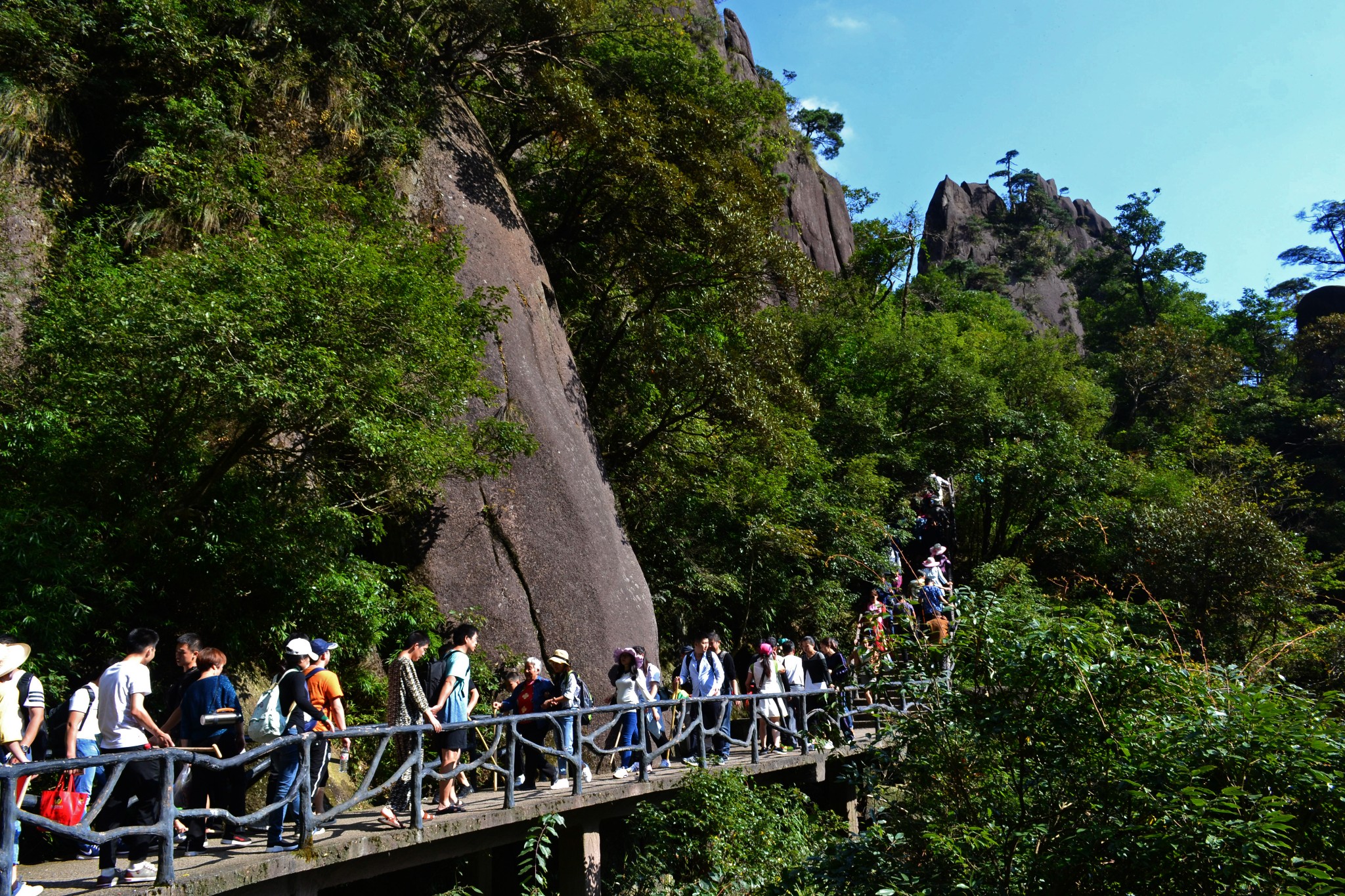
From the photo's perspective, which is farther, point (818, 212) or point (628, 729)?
point (818, 212)

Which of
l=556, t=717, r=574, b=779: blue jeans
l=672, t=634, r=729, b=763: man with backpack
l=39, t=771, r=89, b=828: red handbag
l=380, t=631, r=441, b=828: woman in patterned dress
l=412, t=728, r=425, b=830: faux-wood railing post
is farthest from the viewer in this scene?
l=672, t=634, r=729, b=763: man with backpack

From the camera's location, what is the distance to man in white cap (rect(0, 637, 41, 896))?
208 inches

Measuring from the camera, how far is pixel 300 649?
7.23 metres

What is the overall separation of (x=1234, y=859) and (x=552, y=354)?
42.8 feet

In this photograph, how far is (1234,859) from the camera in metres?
5.12

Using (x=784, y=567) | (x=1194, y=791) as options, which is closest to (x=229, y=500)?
(x=1194, y=791)

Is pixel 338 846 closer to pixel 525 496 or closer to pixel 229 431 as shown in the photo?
pixel 229 431

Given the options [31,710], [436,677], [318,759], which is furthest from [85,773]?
[436,677]

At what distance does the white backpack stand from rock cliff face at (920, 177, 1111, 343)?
56453 millimetres

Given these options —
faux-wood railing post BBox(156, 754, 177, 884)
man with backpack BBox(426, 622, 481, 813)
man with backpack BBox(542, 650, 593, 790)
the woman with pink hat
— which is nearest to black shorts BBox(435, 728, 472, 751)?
man with backpack BBox(426, 622, 481, 813)

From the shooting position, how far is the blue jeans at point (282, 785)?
21.5 feet

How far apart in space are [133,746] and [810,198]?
43750mm

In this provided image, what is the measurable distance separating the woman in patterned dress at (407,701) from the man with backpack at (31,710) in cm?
237

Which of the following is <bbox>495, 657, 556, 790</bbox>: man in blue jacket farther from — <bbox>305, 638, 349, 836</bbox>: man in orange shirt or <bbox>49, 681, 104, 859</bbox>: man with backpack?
<bbox>49, 681, 104, 859</bbox>: man with backpack
